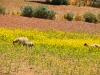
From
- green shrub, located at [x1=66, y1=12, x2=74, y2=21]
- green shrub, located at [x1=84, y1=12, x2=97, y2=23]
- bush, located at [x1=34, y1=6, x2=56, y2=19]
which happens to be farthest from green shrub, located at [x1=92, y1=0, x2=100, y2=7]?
bush, located at [x1=34, y1=6, x2=56, y2=19]

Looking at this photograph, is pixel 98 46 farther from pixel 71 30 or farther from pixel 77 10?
pixel 77 10

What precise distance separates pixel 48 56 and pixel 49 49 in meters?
1.64

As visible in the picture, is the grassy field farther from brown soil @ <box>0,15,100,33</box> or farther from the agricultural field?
brown soil @ <box>0,15,100,33</box>

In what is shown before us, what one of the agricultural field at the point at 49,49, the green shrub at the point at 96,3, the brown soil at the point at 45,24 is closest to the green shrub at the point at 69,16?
the agricultural field at the point at 49,49

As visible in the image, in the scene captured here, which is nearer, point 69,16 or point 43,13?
point 43,13

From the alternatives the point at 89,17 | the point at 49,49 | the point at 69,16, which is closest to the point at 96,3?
the point at 89,17

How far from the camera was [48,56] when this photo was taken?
1545 centimetres

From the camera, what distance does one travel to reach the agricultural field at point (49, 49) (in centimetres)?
1319

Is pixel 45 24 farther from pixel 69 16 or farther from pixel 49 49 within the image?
pixel 49 49

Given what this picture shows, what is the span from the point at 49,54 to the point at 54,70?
2.96m

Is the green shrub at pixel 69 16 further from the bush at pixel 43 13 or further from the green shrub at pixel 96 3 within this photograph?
the green shrub at pixel 96 3

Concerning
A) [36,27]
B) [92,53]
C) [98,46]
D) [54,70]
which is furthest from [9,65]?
[36,27]

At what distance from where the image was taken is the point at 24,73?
1237cm

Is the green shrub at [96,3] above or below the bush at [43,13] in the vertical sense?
below
